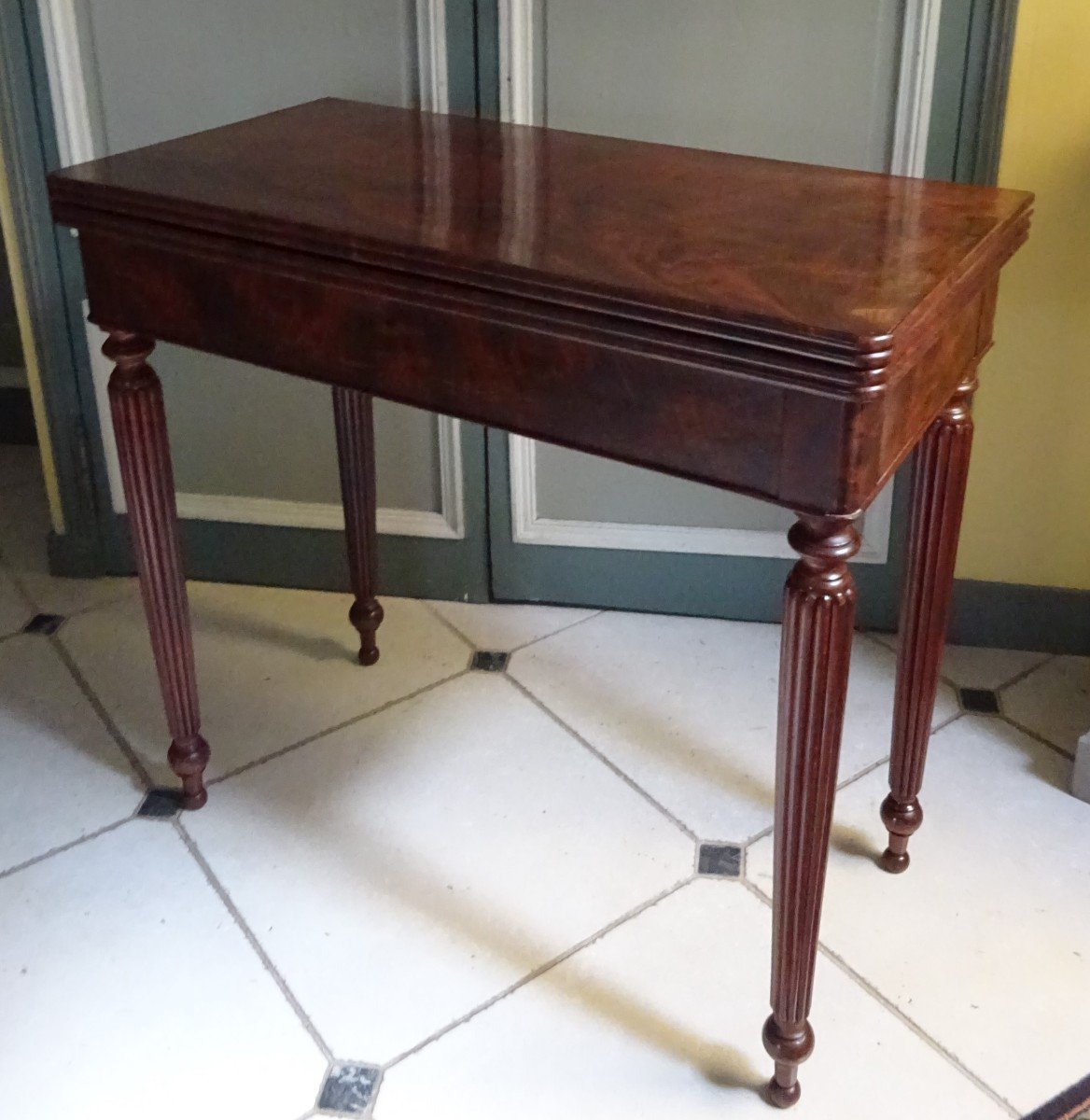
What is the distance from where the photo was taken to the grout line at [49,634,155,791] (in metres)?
1.69

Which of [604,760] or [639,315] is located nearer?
[639,315]

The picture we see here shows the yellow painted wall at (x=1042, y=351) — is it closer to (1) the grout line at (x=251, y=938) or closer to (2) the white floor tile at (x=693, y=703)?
(2) the white floor tile at (x=693, y=703)

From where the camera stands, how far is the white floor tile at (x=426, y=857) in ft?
4.50

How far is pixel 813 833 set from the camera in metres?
1.09

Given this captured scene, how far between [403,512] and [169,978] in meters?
0.83

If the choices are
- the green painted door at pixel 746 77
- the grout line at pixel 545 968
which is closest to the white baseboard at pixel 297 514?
the green painted door at pixel 746 77

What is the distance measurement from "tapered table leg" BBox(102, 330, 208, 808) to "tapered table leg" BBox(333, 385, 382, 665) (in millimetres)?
312

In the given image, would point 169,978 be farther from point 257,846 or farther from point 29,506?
point 29,506

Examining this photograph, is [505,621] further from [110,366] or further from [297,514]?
[110,366]

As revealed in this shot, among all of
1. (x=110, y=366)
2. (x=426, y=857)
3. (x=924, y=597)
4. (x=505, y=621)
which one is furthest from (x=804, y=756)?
(x=110, y=366)

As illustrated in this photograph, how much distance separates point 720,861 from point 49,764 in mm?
898

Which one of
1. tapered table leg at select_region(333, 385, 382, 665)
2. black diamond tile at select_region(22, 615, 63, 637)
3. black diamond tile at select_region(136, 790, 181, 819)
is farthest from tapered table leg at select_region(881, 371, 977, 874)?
black diamond tile at select_region(22, 615, 63, 637)

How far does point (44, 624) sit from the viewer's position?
2.01m

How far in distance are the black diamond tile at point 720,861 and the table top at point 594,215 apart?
0.76 m
